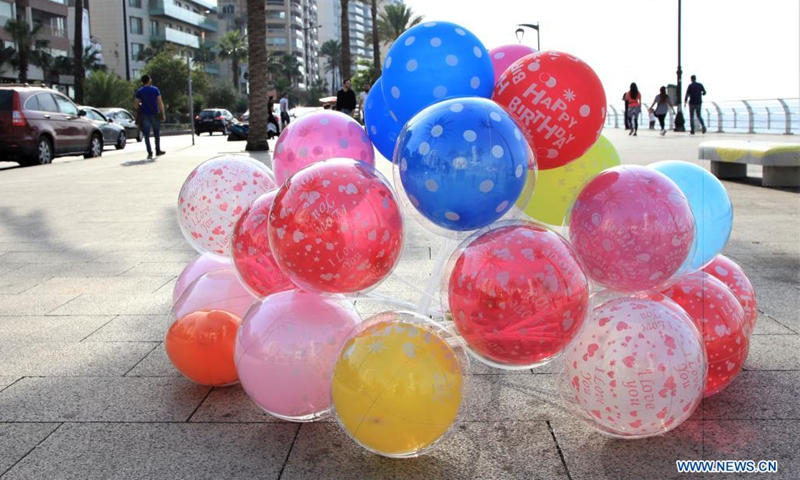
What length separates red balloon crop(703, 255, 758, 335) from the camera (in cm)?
364

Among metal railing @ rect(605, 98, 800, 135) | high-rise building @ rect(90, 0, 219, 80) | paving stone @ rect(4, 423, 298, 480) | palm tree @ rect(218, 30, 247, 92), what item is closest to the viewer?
paving stone @ rect(4, 423, 298, 480)

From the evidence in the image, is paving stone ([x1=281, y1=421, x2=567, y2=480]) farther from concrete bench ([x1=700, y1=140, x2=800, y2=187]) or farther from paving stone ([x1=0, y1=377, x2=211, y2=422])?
concrete bench ([x1=700, y1=140, x2=800, y2=187])

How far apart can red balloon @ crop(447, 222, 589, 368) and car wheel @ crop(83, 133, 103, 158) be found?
2012 cm

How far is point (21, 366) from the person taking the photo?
4102mm

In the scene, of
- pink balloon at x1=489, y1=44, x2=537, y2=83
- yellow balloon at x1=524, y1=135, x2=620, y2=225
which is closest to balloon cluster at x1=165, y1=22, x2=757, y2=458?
yellow balloon at x1=524, y1=135, x2=620, y2=225

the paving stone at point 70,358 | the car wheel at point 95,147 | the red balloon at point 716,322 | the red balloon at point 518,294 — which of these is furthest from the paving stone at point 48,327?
the car wheel at point 95,147

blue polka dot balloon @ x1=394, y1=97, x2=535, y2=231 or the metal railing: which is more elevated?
the metal railing

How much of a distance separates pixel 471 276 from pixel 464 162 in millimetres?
429

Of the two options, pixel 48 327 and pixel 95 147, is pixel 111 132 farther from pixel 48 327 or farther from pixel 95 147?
pixel 48 327

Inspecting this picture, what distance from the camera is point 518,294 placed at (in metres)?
2.75

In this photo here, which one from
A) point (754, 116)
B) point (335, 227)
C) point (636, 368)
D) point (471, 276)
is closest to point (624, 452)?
point (636, 368)

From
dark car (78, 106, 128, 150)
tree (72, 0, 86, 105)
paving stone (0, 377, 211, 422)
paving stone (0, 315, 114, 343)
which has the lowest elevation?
paving stone (0, 377, 211, 422)

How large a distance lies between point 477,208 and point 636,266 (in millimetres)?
710

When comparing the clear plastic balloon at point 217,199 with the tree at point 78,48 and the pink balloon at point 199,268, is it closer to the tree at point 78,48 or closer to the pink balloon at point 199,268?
the pink balloon at point 199,268
